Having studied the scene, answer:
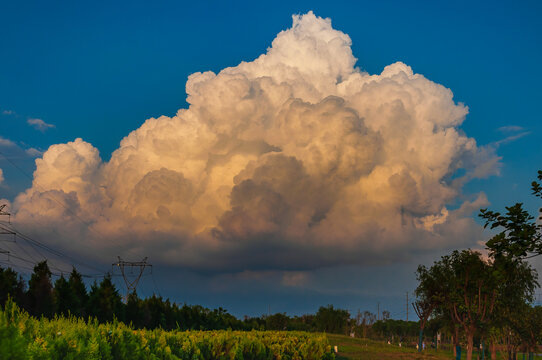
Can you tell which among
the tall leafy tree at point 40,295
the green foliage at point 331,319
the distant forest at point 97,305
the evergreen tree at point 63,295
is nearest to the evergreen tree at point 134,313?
the distant forest at point 97,305

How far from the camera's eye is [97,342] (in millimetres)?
8531

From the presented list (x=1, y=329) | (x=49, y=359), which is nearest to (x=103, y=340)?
(x=49, y=359)

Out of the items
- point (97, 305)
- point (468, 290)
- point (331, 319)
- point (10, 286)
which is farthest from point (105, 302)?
point (331, 319)

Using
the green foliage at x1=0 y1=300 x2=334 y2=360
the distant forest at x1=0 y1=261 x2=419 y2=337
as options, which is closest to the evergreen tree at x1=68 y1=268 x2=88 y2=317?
the distant forest at x1=0 y1=261 x2=419 y2=337

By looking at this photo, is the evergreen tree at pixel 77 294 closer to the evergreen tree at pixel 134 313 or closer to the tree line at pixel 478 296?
the evergreen tree at pixel 134 313

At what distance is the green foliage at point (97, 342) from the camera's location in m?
6.92

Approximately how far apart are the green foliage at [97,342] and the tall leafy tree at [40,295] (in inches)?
988

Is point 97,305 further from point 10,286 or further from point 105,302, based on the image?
point 10,286

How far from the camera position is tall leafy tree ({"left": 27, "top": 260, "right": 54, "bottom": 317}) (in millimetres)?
35781

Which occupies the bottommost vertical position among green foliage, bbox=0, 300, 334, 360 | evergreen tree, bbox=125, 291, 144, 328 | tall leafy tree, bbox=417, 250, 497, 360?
green foliage, bbox=0, 300, 334, 360

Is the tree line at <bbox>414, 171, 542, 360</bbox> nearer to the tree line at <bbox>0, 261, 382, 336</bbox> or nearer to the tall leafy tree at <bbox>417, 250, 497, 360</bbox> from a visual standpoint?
the tall leafy tree at <bbox>417, 250, 497, 360</bbox>

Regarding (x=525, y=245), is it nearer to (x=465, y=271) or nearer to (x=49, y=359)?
(x=49, y=359)

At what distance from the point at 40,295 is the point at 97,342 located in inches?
1206

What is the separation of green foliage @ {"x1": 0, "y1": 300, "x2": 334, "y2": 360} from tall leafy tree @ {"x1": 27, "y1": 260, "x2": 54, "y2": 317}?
2510cm
